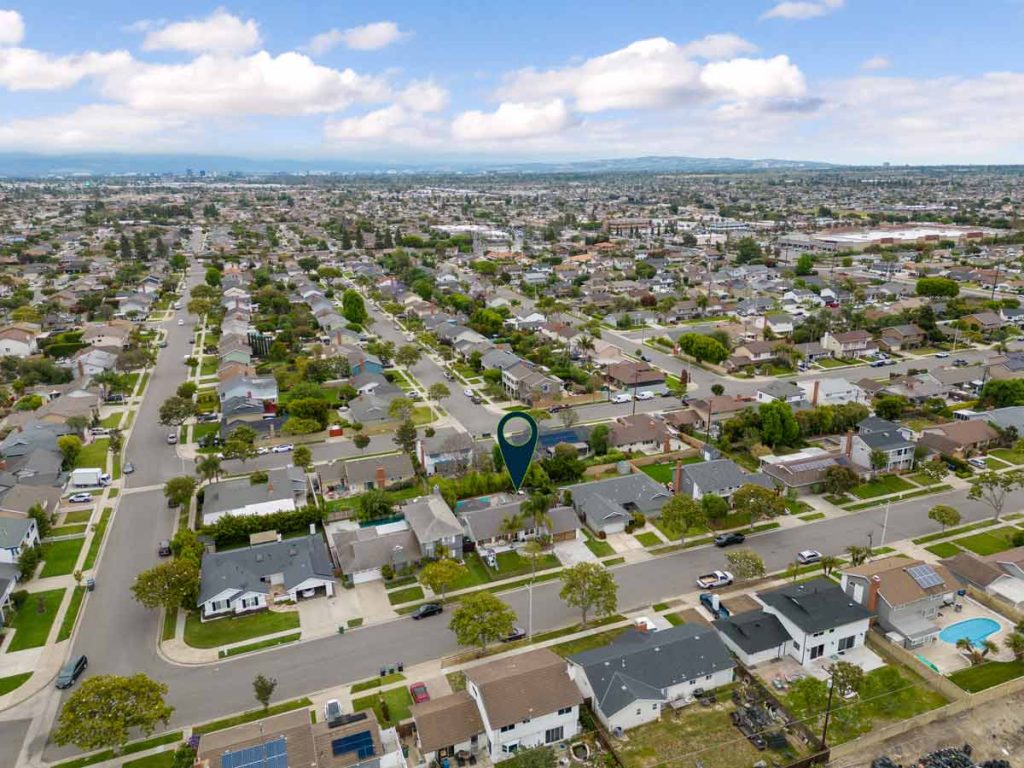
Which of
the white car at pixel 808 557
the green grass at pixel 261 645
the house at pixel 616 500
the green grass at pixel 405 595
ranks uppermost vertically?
the house at pixel 616 500

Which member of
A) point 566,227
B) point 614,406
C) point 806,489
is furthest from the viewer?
point 566,227

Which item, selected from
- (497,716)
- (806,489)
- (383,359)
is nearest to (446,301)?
(383,359)

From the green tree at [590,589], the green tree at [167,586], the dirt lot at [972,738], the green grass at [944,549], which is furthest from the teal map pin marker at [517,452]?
the green grass at [944,549]

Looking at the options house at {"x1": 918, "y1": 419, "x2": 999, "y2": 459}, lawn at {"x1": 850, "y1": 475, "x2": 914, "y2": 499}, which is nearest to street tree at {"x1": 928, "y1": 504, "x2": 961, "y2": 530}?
lawn at {"x1": 850, "y1": 475, "x2": 914, "y2": 499}

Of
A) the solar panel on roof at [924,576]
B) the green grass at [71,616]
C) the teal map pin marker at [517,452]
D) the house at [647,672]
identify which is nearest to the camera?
the house at [647,672]

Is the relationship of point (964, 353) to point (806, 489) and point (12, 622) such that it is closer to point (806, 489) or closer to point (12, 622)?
point (806, 489)

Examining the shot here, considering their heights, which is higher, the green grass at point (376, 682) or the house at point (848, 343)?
the house at point (848, 343)

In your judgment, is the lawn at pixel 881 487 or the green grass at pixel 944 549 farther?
the lawn at pixel 881 487

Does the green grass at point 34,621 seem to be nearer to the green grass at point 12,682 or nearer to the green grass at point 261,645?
the green grass at point 12,682
